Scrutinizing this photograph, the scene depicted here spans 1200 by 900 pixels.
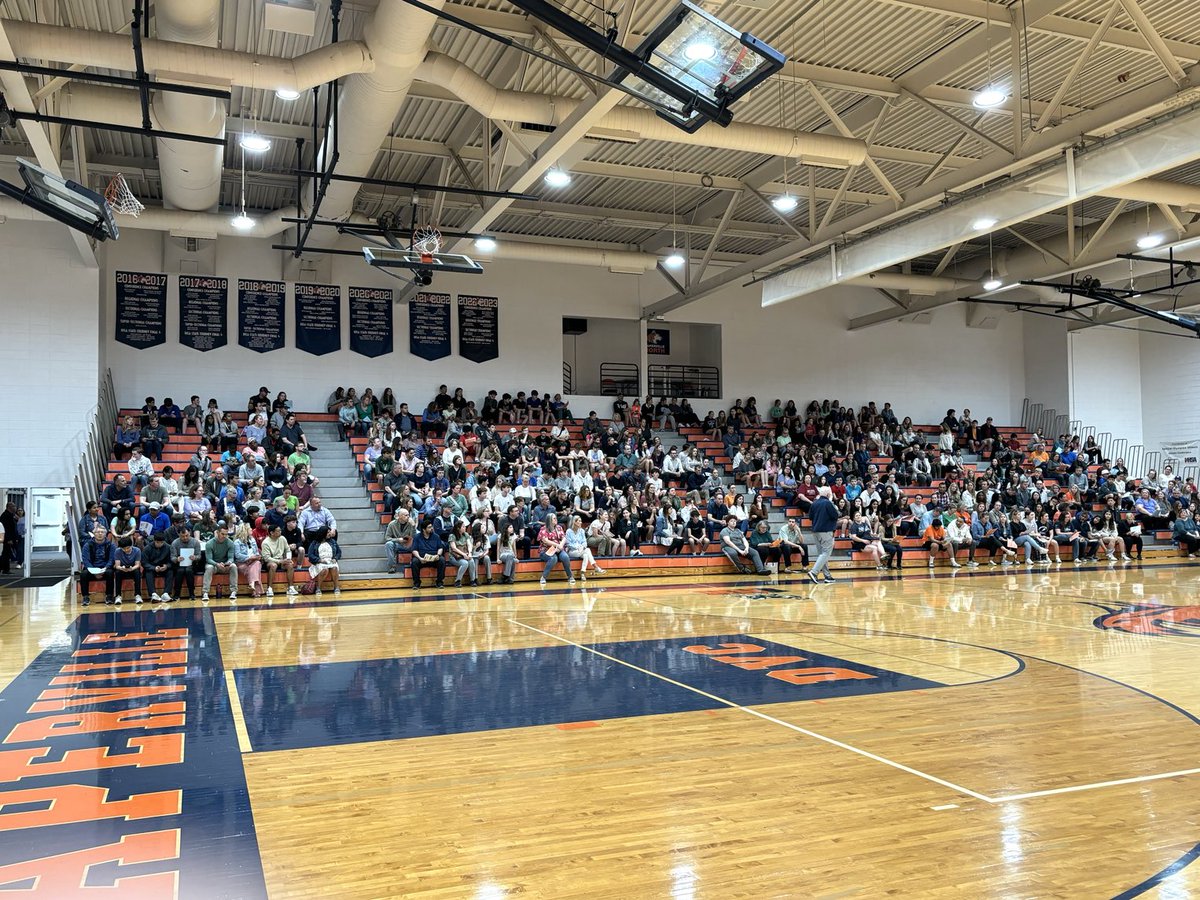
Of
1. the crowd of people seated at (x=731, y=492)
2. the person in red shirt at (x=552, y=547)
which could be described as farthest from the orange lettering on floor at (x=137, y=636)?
the person in red shirt at (x=552, y=547)

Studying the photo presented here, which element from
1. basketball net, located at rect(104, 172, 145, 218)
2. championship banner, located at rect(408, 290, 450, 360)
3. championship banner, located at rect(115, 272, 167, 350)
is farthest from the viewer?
championship banner, located at rect(408, 290, 450, 360)

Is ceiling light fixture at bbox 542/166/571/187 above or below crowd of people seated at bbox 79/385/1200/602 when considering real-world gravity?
above

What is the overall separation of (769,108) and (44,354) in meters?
13.4

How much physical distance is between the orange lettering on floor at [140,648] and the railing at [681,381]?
60.3 feet

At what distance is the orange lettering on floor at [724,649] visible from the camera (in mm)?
8523

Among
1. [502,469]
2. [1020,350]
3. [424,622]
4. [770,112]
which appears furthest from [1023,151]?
[1020,350]

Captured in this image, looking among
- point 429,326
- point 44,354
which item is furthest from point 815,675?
point 429,326

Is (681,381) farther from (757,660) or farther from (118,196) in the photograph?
(757,660)

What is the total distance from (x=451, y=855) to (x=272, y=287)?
19.5m

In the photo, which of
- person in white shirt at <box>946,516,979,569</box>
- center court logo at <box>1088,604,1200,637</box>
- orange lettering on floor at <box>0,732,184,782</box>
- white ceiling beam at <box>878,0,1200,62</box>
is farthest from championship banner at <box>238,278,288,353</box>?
center court logo at <box>1088,604,1200,637</box>

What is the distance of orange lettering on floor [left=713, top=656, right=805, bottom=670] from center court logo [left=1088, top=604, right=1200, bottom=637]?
3914mm

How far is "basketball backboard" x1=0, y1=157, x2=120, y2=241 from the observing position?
968 cm

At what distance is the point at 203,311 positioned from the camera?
20594 millimetres

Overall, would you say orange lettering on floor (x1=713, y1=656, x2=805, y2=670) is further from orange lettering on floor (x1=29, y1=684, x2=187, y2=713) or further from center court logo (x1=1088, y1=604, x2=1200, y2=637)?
orange lettering on floor (x1=29, y1=684, x2=187, y2=713)
